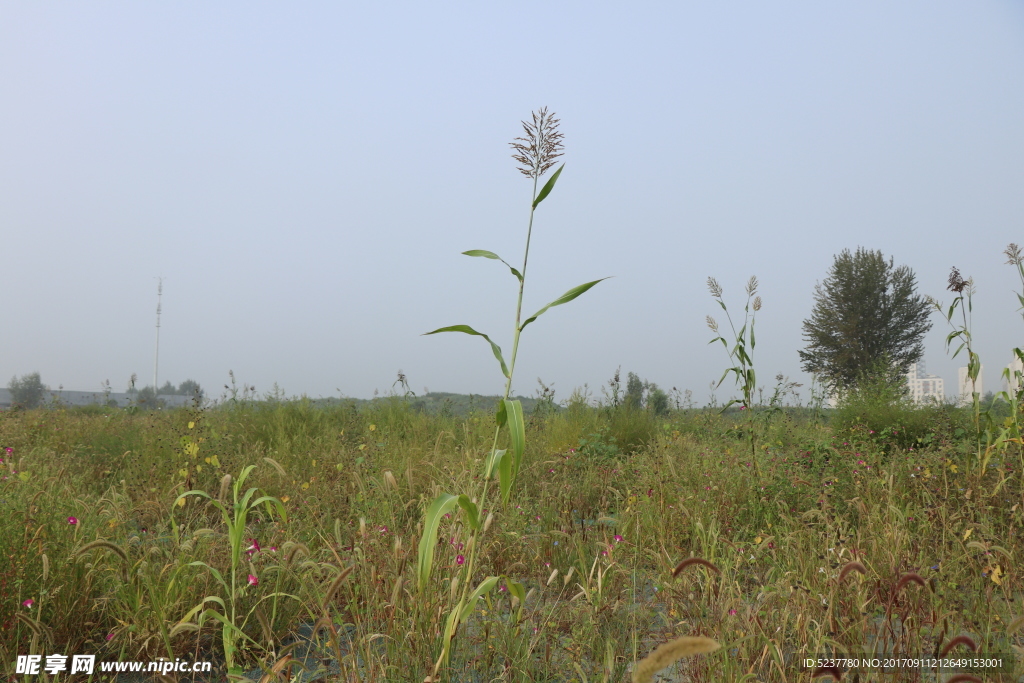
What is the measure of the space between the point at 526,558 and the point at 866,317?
24584 millimetres

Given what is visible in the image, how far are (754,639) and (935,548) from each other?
1888mm

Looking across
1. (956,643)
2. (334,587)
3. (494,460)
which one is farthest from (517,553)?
(956,643)

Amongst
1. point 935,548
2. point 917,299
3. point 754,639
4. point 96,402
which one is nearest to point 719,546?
point 935,548

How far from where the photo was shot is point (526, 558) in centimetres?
372

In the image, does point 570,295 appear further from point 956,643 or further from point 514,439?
point 956,643

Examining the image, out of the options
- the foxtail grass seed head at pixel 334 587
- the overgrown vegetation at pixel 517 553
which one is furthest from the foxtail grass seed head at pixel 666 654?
the foxtail grass seed head at pixel 334 587

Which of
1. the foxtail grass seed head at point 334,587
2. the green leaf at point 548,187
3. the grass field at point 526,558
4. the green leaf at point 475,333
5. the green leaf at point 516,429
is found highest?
the green leaf at point 548,187

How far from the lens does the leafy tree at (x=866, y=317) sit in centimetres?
2380

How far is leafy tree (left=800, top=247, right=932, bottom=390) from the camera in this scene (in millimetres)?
23797

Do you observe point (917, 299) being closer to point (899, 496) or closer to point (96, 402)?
point (899, 496)

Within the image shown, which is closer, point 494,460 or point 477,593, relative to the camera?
point 477,593

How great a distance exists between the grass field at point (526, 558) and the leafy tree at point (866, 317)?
19.0 m

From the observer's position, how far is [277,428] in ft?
23.4
